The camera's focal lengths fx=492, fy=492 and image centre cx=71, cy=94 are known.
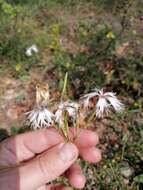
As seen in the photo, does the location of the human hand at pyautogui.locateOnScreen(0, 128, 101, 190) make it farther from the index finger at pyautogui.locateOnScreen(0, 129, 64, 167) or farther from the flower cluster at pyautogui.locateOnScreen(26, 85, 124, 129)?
the flower cluster at pyautogui.locateOnScreen(26, 85, 124, 129)

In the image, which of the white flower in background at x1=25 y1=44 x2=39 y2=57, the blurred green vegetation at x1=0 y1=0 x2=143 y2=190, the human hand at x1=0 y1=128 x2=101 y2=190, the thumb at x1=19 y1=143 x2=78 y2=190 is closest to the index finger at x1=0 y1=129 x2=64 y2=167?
the human hand at x1=0 y1=128 x2=101 y2=190

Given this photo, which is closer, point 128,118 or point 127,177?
point 127,177

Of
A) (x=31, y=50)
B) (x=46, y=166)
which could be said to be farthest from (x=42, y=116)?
(x=31, y=50)

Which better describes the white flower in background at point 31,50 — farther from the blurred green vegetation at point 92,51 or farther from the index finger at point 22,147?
the index finger at point 22,147

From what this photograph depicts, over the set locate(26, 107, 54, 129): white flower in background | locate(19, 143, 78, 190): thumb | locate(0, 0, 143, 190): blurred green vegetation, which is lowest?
locate(19, 143, 78, 190): thumb

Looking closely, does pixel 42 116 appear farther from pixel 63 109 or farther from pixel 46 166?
pixel 46 166

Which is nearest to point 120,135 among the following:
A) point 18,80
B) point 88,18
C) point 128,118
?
point 128,118

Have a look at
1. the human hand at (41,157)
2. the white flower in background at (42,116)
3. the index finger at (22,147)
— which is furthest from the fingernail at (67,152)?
the index finger at (22,147)

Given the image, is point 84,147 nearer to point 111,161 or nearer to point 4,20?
point 111,161
